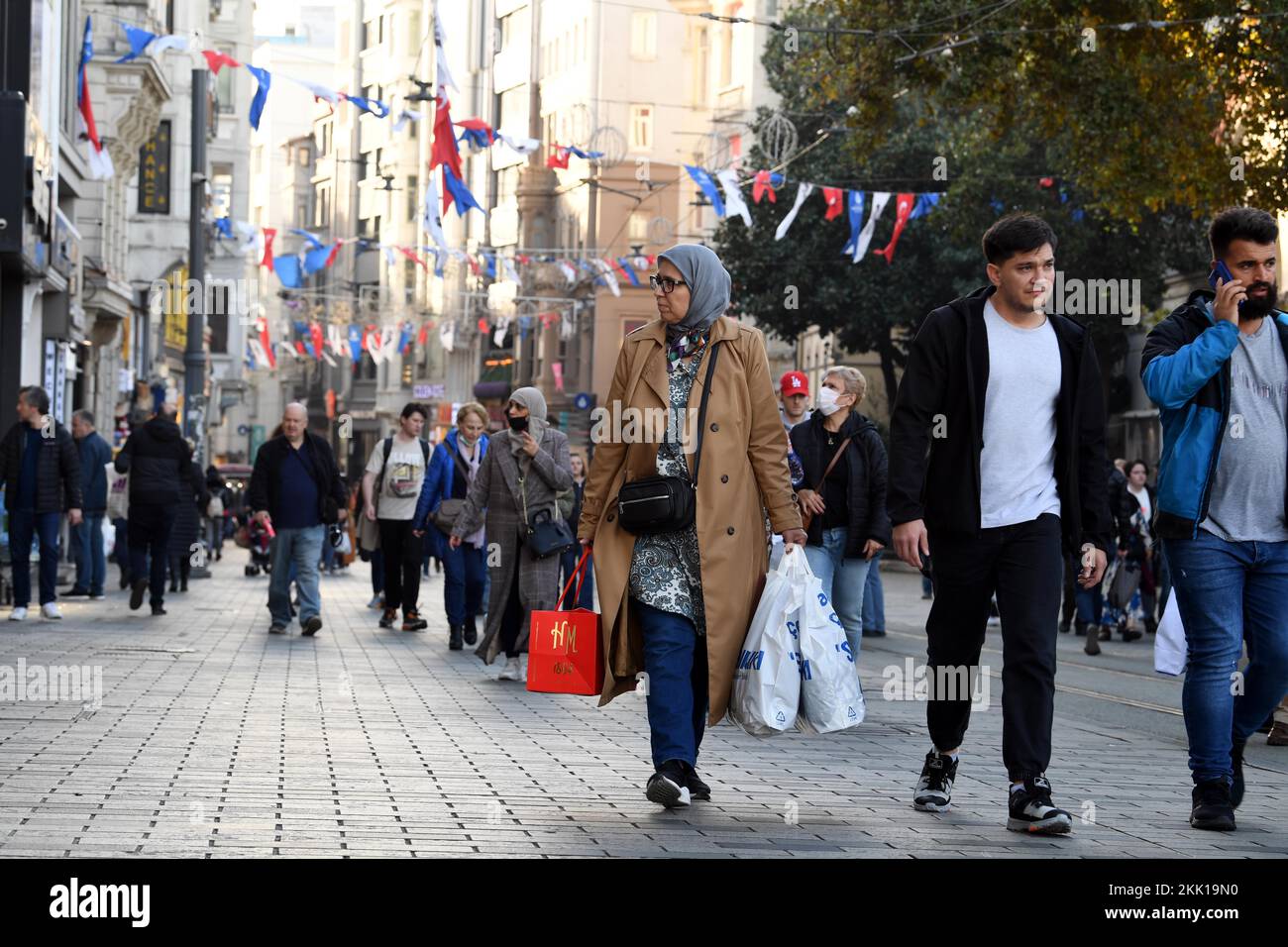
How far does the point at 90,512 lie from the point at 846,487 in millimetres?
11348

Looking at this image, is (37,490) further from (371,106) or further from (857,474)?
(371,106)

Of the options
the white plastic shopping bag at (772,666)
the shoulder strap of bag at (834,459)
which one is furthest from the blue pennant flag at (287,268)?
the white plastic shopping bag at (772,666)

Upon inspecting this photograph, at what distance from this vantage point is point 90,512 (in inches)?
838

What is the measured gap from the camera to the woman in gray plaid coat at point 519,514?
13016 millimetres

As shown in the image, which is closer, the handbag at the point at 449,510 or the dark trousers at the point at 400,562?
the handbag at the point at 449,510

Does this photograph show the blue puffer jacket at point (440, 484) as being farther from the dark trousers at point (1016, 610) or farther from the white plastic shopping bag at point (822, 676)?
the dark trousers at point (1016, 610)

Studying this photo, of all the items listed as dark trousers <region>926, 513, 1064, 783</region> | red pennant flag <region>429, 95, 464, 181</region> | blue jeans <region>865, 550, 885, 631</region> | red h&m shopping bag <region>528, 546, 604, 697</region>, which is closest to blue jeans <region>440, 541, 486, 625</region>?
blue jeans <region>865, 550, 885, 631</region>

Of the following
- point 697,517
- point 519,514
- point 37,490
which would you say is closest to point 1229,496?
point 697,517

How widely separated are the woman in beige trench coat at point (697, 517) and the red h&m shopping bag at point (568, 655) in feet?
0.20

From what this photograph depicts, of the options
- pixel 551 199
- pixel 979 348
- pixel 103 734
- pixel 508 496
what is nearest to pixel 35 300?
pixel 508 496

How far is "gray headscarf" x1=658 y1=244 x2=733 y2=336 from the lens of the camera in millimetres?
7172

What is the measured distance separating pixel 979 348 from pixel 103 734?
424cm
